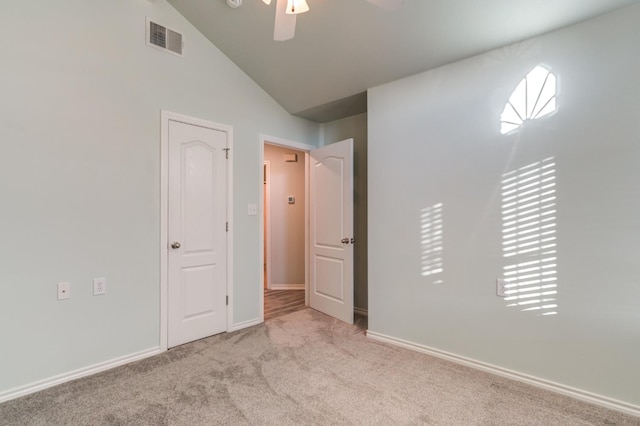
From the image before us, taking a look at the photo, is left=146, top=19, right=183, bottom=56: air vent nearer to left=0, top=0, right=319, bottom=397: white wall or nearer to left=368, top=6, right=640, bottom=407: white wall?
left=0, top=0, right=319, bottom=397: white wall

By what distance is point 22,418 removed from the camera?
5.67 ft

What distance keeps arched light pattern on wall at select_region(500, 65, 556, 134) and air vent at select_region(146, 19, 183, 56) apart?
2874 millimetres

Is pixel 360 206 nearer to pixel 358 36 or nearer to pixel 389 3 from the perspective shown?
pixel 358 36

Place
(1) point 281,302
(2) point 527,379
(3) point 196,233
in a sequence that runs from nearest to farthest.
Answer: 1. (2) point 527,379
2. (3) point 196,233
3. (1) point 281,302

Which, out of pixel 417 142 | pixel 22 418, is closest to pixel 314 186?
pixel 417 142

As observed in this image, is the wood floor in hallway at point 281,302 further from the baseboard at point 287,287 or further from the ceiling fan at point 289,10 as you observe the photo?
the ceiling fan at point 289,10

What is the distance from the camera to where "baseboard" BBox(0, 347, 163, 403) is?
1.92 metres

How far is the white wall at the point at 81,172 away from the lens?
1949mm

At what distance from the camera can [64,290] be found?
83.3 inches

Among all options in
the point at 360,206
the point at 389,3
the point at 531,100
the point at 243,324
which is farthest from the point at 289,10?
the point at 243,324

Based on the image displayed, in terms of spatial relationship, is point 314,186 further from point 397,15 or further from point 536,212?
point 536,212

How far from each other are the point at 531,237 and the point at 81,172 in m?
3.36

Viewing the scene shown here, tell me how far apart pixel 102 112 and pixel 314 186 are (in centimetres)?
222

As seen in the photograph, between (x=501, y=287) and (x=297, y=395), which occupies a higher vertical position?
(x=501, y=287)
